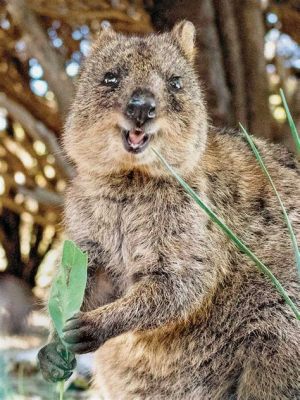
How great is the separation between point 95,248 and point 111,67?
0.78 meters

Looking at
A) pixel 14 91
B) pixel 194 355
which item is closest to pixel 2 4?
pixel 14 91

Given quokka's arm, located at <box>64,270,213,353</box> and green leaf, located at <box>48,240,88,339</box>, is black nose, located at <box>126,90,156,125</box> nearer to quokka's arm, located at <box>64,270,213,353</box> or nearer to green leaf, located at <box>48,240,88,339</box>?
quokka's arm, located at <box>64,270,213,353</box>

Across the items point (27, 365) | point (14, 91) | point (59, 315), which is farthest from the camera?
point (14, 91)

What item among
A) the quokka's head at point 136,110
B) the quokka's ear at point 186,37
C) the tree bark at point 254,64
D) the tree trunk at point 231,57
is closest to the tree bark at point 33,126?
the tree trunk at point 231,57

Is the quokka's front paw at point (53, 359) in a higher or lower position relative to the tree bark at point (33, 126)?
lower

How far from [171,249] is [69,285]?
4.39ft

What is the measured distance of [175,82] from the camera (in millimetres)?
3510

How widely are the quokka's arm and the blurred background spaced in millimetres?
2040

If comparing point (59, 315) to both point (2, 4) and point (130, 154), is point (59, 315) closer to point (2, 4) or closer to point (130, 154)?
point (130, 154)

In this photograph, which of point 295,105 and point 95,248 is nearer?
point 95,248

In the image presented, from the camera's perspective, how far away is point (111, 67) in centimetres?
349

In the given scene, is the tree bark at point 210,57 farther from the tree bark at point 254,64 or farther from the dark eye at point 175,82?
the dark eye at point 175,82

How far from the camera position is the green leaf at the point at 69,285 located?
211 cm

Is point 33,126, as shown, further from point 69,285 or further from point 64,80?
point 69,285
